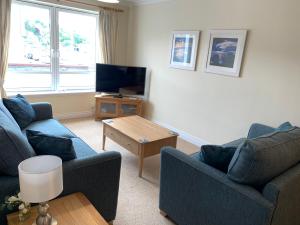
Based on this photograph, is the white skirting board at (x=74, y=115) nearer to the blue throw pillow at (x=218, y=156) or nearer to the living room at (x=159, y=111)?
the living room at (x=159, y=111)

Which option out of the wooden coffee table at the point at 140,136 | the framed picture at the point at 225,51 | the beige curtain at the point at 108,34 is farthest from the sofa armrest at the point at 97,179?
the beige curtain at the point at 108,34

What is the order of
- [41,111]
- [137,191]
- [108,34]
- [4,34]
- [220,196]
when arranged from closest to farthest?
[220,196]
[137,191]
[41,111]
[4,34]
[108,34]

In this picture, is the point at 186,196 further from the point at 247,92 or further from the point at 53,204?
the point at 247,92

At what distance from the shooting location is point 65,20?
4.37 metres

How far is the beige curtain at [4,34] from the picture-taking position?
3.55 m

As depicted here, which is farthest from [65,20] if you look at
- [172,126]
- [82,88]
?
[172,126]

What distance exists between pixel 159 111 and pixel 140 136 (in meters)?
1.87

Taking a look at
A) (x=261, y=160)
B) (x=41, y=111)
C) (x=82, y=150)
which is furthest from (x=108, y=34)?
(x=261, y=160)

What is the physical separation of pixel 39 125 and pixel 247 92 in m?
2.80

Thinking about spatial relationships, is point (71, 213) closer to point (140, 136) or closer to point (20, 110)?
point (140, 136)

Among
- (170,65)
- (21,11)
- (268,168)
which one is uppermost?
(21,11)

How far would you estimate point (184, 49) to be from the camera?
3863mm

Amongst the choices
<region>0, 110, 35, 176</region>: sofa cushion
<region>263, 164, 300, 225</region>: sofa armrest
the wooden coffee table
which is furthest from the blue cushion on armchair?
<region>263, 164, 300, 225</region>: sofa armrest

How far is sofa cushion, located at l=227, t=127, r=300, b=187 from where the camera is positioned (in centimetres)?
141
